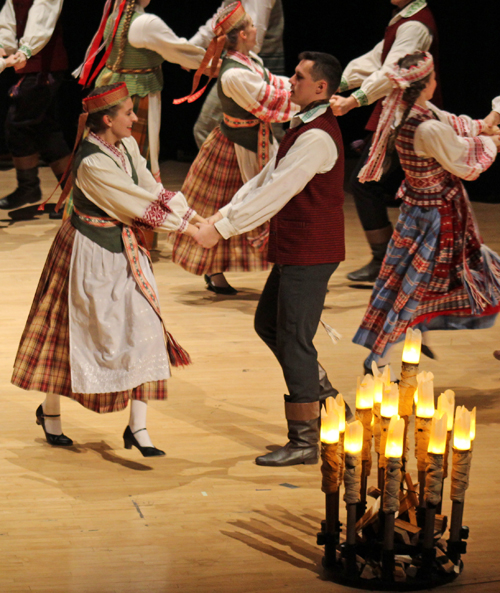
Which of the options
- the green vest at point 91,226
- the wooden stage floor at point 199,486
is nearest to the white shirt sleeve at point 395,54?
the wooden stage floor at point 199,486

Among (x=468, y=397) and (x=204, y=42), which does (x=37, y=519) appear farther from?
(x=204, y=42)

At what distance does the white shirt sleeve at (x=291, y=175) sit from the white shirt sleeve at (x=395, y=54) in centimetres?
177

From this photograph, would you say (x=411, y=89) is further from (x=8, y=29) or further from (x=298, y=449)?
(x=8, y=29)

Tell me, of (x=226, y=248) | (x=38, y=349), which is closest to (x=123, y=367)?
(x=38, y=349)

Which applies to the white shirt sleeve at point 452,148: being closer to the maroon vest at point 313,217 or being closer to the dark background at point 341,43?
the maroon vest at point 313,217

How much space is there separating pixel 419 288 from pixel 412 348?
840mm

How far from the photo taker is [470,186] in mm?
7570

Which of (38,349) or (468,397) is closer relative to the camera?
(38,349)

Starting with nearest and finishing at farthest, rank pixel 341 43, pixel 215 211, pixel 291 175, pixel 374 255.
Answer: pixel 291 175 < pixel 215 211 < pixel 374 255 < pixel 341 43

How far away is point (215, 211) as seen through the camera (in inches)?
190

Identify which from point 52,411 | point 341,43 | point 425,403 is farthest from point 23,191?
point 425,403

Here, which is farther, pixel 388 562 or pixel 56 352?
pixel 56 352

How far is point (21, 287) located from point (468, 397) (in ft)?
7.86

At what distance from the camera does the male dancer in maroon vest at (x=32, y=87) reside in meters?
5.88
